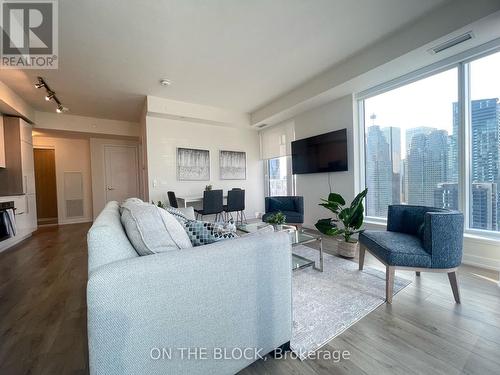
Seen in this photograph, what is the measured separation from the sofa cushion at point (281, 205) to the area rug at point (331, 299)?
5.07ft

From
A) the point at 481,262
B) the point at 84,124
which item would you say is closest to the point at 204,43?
the point at 481,262

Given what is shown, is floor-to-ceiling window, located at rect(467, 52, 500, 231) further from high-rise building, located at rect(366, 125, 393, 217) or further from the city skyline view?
high-rise building, located at rect(366, 125, 393, 217)

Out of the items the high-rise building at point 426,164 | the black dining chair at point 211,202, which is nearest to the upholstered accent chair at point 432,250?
the high-rise building at point 426,164

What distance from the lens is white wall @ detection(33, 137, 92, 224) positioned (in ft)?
18.5

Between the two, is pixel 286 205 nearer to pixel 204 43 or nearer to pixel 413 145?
pixel 413 145

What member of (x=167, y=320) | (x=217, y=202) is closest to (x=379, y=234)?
(x=167, y=320)

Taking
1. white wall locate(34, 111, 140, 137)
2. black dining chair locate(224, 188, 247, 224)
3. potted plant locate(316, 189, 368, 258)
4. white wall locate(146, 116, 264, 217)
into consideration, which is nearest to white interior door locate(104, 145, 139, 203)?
white wall locate(34, 111, 140, 137)

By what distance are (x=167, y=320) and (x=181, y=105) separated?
426 cm

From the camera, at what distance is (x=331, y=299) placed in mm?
1773

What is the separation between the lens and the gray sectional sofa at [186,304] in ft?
2.48

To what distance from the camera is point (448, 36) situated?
2.13m

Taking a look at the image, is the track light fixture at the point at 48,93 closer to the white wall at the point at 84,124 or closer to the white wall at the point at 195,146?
the white wall at the point at 84,124

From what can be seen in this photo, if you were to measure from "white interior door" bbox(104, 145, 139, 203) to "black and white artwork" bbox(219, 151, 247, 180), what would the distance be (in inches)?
114

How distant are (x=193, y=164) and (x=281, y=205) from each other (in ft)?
7.33
